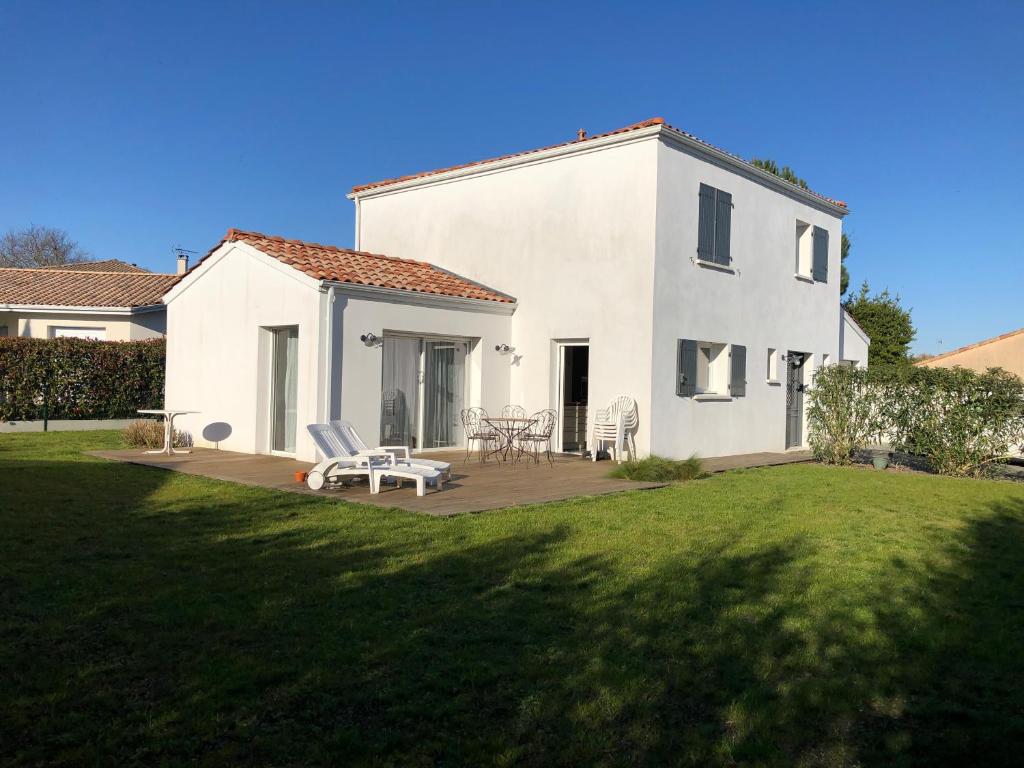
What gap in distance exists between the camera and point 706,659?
4543mm

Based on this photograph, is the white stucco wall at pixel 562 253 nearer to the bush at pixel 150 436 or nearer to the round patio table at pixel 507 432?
the round patio table at pixel 507 432

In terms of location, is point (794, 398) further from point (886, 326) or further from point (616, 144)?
point (886, 326)

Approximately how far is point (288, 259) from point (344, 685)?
1030 centimetres

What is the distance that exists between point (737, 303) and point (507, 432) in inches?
211

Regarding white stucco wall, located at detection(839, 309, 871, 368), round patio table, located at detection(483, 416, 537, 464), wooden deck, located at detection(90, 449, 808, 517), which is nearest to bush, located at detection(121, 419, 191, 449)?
wooden deck, located at detection(90, 449, 808, 517)

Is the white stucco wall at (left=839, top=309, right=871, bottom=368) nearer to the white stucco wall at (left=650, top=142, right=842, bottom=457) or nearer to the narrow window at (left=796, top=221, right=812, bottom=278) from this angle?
the white stucco wall at (left=650, top=142, right=842, bottom=457)

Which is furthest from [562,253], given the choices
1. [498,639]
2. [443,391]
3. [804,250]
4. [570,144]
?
[498,639]

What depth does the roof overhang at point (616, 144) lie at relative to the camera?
46.6 feet

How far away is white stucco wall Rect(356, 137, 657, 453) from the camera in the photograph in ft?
47.1

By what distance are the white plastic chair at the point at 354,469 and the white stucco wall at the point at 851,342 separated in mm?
14597

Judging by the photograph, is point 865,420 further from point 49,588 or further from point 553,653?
point 49,588

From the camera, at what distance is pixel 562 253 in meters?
15.4

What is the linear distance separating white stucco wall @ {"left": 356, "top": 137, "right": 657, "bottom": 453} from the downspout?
3653 mm

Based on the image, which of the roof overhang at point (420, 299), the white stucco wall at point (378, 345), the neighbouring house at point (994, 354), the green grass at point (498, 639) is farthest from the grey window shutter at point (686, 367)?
the neighbouring house at point (994, 354)
